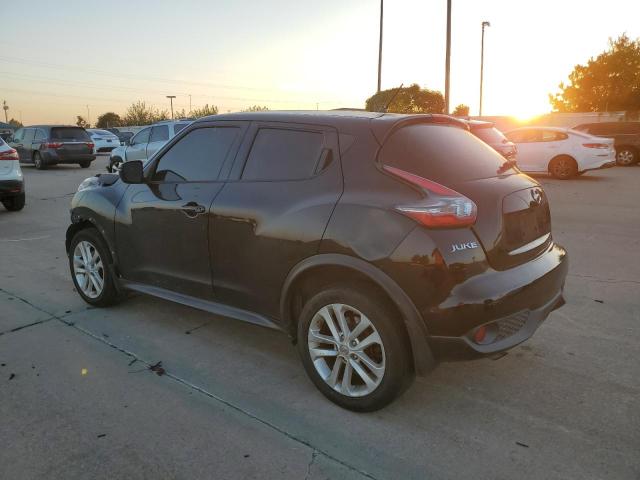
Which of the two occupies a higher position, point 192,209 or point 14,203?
point 192,209

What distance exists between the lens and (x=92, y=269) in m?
4.49

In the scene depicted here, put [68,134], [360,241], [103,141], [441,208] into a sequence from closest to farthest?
[441,208] < [360,241] < [68,134] < [103,141]

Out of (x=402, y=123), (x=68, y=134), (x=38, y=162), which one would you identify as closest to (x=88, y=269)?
(x=402, y=123)

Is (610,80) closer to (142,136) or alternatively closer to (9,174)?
(142,136)

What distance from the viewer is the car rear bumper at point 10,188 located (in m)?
9.18

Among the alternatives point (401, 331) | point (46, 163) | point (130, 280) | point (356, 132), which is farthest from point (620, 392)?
point (46, 163)

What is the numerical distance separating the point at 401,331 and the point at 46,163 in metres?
19.5

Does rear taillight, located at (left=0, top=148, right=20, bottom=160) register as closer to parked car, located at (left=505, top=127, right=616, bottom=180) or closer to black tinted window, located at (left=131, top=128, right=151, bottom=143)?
black tinted window, located at (left=131, top=128, right=151, bottom=143)

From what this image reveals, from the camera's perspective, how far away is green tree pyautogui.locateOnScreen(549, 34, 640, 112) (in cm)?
4444

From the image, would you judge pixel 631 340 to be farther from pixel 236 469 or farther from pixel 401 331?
pixel 236 469

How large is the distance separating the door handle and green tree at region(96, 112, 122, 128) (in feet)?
329

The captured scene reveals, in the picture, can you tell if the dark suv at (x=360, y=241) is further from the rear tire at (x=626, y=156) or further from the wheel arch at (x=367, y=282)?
the rear tire at (x=626, y=156)

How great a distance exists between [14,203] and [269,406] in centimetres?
911

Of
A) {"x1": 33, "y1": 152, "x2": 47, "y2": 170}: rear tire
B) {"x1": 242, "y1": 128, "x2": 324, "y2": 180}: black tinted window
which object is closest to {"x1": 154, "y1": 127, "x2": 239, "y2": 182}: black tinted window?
{"x1": 242, "y1": 128, "x2": 324, "y2": 180}: black tinted window
